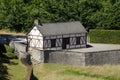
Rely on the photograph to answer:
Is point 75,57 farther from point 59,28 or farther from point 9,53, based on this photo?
point 9,53

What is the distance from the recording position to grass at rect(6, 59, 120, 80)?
151 ft

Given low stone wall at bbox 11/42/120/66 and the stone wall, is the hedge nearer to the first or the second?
the stone wall

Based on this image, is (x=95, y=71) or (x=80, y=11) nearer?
(x=95, y=71)

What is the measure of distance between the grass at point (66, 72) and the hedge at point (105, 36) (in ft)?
42.6

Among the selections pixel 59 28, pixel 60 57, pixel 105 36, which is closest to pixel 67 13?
pixel 105 36

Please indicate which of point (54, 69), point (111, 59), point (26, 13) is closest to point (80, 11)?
point (26, 13)

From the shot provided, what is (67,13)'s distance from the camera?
2891 inches

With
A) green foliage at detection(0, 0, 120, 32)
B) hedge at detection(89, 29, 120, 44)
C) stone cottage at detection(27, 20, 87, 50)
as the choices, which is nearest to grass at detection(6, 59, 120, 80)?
stone cottage at detection(27, 20, 87, 50)

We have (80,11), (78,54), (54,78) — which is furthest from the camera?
(80,11)

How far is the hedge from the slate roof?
23.2 feet

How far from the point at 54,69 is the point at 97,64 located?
6948 millimetres

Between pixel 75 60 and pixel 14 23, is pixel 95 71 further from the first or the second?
pixel 14 23

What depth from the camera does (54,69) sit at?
5041cm

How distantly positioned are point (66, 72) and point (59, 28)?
37.2 ft
